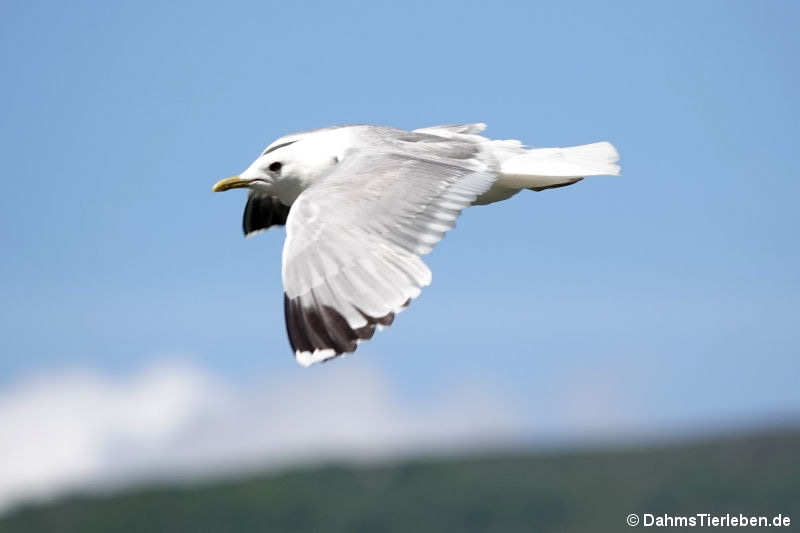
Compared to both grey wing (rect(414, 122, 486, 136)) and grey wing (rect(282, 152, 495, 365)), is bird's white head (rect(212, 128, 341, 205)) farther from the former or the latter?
grey wing (rect(414, 122, 486, 136))

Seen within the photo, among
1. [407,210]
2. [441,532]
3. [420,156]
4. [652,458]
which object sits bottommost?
[407,210]

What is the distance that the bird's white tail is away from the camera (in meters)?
7.21

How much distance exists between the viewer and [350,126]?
24.5 ft

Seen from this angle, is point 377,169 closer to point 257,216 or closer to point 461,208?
point 461,208

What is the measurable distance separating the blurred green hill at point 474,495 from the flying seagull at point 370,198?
5185 centimetres

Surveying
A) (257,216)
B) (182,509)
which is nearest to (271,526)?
(182,509)

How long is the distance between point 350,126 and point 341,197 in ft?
4.82

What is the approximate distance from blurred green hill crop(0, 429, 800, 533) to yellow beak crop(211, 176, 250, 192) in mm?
52134

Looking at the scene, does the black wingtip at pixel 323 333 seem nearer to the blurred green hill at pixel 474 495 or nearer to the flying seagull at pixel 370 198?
the flying seagull at pixel 370 198

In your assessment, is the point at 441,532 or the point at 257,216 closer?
the point at 257,216

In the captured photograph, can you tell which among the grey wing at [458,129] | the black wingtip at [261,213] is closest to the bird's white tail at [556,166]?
the grey wing at [458,129]

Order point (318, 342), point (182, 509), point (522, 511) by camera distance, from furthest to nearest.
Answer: point (182, 509) < point (522, 511) < point (318, 342)

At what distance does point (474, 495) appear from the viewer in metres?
64.0

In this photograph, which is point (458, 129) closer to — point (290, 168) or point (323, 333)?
point (290, 168)
